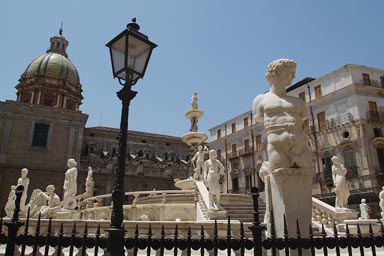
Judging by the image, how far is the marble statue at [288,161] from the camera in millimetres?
4082

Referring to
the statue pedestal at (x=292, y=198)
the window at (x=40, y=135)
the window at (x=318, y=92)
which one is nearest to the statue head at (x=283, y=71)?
the statue pedestal at (x=292, y=198)

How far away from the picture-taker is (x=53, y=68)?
4359 centimetres

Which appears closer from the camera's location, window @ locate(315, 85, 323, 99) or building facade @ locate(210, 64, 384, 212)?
building facade @ locate(210, 64, 384, 212)

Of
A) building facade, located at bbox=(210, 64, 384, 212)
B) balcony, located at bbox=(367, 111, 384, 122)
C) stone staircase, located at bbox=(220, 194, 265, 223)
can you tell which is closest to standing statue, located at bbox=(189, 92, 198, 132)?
stone staircase, located at bbox=(220, 194, 265, 223)

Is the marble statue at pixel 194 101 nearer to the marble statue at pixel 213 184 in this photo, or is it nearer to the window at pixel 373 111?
the marble statue at pixel 213 184

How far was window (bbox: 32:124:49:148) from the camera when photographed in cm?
3629

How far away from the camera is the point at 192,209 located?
455 inches

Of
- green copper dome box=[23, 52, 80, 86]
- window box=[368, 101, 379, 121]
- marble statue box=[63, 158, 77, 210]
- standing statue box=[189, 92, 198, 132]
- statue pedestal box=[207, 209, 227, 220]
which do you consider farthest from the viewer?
green copper dome box=[23, 52, 80, 86]

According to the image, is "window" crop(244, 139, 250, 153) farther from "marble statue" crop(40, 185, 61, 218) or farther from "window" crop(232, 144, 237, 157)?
"marble statue" crop(40, 185, 61, 218)

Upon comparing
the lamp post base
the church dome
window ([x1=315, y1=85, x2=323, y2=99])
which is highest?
the church dome

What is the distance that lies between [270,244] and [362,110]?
26730mm

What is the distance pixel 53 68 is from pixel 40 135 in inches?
463

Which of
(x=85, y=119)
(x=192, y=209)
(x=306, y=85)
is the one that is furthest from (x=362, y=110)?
(x=85, y=119)

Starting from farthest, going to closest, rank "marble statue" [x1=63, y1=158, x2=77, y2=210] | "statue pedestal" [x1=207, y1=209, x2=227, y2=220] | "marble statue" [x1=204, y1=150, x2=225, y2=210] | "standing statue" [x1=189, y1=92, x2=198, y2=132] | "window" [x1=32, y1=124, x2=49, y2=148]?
1. "window" [x1=32, y1=124, x2=49, y2=148]
2. "standing statue" [x1=189, y1=92, x2=198, y2=132]
3. "marble statue" [x1=63, y1=158, x2=77, y2=210]
4. "marble statue" [x1=204, y1=150, x2=225, y2=210]
5. "statue pedestal" [x1=207, y1=209, x2=227, y2=220]
